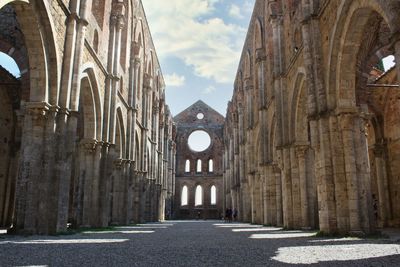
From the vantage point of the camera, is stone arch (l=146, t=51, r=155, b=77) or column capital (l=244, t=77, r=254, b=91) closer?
column capital (l=244, t=77, r=254, b=91)

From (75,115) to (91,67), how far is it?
4106 mm

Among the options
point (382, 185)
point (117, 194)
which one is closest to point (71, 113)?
point (117, 194)

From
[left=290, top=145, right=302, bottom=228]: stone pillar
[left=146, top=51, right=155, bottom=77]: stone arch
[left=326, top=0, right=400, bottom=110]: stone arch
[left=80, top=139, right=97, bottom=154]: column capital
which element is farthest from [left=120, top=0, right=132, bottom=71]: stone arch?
[left=326, top=0, right=400, bottom=110]: stone arch

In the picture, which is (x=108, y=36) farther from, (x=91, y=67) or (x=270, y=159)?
(x=270, y=159)

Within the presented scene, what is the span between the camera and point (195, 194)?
52438mm

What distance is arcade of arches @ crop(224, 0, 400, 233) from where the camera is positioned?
1117 cm


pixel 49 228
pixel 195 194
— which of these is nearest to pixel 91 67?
pixel 49 228

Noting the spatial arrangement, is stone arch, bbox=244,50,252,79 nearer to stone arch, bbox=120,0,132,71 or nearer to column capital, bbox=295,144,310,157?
stone arch, bbox=120,0,132,71

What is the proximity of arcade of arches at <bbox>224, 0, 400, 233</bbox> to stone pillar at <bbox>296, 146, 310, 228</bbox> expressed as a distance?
4cm

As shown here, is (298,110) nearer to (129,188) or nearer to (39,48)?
(39,48)

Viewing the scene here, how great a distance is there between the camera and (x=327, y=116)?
482 inches

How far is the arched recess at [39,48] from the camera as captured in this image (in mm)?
10984

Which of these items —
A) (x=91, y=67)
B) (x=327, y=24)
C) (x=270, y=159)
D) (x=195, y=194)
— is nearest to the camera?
(x=327, y=24)

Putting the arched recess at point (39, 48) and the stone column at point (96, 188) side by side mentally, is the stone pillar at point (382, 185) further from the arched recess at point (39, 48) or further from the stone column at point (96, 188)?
the arched recess at point (39, 48)
